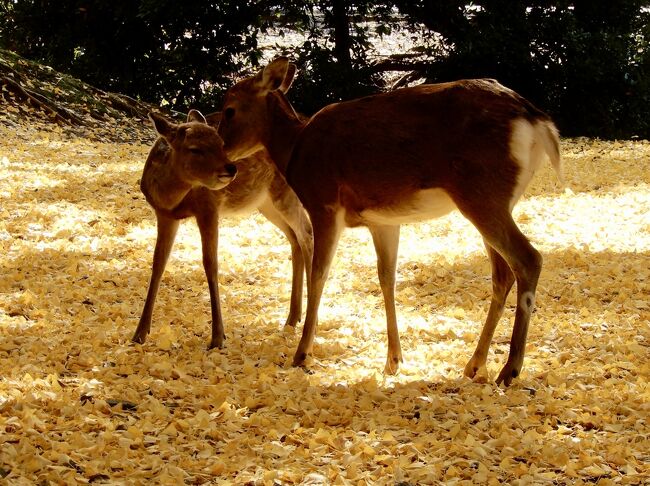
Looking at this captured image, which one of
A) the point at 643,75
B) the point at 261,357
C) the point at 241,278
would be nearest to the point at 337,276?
the point at 241,278

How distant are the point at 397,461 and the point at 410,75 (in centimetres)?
1438

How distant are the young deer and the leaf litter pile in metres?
0.36

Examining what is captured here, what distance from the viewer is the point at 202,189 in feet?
19.2

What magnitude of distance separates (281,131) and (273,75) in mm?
378

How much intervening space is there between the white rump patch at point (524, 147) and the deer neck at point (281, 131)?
1.56 m

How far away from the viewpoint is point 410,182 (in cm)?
493

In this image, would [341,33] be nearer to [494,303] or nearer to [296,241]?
[296,241]

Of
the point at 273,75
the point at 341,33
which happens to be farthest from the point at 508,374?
the point at 341,33

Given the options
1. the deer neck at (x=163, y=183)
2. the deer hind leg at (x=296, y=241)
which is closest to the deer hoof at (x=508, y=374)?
the deer hind leg at (x=296, y=241)

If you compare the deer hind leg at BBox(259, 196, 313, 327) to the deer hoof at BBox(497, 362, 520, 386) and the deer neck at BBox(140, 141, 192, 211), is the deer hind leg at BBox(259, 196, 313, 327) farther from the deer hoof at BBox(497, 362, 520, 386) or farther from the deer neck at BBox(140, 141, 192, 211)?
the deer hoof at BBox(497, 362, 520, 386)

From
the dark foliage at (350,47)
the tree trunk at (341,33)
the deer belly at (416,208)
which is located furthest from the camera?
the tree trunk at (341,33)

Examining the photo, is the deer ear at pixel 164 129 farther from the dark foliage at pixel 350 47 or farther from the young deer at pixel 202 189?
the dark foliage at pixel 350 47

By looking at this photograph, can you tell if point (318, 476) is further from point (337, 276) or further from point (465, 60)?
point (465, 60)

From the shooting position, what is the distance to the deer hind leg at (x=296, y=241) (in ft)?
21.1
